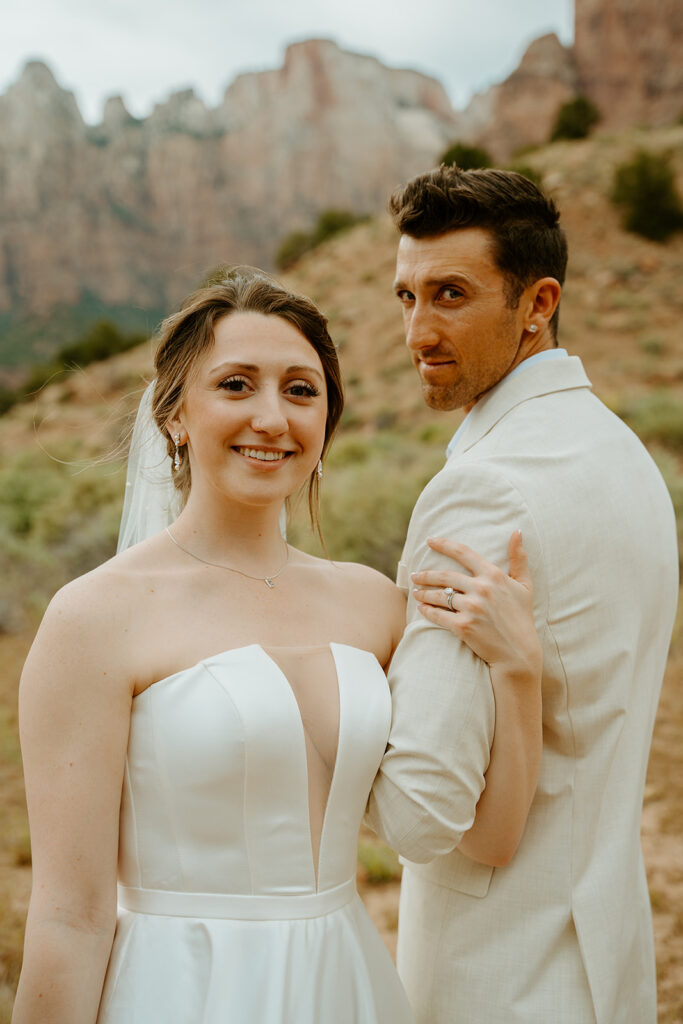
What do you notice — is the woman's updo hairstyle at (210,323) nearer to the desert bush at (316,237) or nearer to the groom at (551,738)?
the groom at (551,738)

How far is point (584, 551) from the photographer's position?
192cm

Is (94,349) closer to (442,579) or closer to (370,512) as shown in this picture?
(370,512)

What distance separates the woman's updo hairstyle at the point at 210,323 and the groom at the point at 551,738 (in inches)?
21.2

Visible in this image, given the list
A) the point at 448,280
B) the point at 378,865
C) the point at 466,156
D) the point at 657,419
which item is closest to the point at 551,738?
the point at 448,280

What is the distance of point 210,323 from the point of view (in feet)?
7.11

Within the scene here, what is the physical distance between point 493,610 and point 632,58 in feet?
223

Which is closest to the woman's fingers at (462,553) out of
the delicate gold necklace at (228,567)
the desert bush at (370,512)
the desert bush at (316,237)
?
the delicate gold necklace at (228,567)

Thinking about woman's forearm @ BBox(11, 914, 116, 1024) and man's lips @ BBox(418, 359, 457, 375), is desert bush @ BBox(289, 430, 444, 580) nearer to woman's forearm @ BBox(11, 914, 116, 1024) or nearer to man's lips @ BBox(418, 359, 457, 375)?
man's lips @ BBox(418, 359, 457, 375)

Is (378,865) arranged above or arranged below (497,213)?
below

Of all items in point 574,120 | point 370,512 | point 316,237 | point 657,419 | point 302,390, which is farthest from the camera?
point 574,120

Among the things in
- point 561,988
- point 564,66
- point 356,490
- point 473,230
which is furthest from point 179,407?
point 564,66

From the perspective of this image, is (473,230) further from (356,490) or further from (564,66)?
(564,66)

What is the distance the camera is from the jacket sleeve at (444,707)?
1.83m

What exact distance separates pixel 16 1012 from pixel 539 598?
134cm
